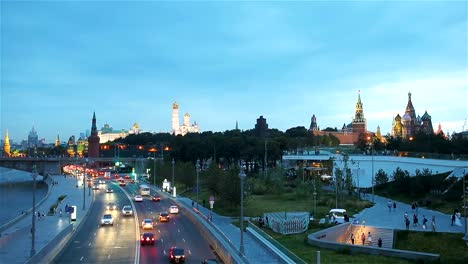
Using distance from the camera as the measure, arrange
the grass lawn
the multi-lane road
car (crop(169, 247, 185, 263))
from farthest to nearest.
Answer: the grass lawn → the multi-lane road → car (crop(169, 247, 185, 263))

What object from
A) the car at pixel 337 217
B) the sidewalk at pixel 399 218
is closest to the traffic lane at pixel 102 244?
the car at pixel 337 217

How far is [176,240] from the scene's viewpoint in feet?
128

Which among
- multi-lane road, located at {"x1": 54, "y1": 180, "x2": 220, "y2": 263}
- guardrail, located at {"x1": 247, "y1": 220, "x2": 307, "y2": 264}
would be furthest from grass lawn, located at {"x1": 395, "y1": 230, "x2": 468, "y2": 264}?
multi-lane road, located at {"x1": 54, "y1": 180, "x2": 220, "y2": 263}

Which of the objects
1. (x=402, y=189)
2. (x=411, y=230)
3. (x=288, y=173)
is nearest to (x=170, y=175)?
(x=288, y=173)

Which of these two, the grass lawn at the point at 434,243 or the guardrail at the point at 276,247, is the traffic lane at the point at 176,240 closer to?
the guardrail at the point at 276,247

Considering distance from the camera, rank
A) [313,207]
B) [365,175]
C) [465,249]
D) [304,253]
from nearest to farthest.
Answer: [304,253] < [465,249] < [313,207] < [365,175]

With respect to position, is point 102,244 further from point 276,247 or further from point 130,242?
point 276,247

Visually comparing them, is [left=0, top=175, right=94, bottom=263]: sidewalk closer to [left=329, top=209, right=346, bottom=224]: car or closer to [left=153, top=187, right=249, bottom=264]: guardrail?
[left=153, top=187, right=249, bottom=264]: guardrail

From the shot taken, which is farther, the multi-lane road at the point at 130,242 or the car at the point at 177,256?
the multi-lane road at the point at 130,242

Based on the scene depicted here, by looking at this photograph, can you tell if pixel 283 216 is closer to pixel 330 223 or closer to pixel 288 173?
pixel 330 223

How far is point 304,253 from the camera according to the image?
2991cm

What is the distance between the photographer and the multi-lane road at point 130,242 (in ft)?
104

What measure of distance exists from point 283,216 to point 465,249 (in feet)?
45.0

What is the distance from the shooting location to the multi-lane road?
3173 centimetres
